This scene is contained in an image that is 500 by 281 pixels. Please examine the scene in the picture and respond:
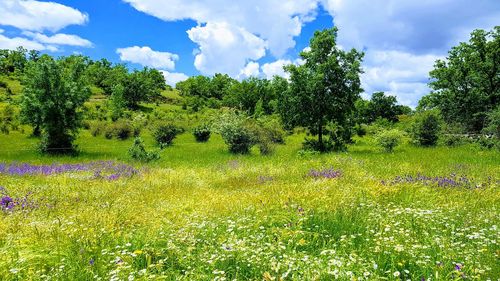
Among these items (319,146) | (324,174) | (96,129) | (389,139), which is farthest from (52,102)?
(389,139)

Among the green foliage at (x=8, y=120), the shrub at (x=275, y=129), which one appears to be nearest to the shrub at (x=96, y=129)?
the green foliage at (x=8, y=120)

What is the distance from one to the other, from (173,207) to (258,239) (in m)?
4.15

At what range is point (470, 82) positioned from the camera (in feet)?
142

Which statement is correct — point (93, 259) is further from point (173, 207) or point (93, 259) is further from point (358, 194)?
point (358, 194)

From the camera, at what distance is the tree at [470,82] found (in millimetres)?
41812

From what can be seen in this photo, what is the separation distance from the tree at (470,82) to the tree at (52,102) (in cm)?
4119

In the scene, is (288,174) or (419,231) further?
(288,174)

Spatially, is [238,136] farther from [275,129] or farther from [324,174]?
[324,174]

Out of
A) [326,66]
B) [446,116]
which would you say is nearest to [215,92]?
[446,116]

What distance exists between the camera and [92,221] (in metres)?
7.30

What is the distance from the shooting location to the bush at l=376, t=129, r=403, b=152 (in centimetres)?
2905

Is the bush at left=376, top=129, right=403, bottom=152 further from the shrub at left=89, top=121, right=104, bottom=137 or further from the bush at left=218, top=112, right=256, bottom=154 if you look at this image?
the shrub at left=89, top=121, right=104, bottom=137

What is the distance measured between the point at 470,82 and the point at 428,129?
15.4m

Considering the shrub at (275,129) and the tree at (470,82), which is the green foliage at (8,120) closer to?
the shrub at (275,129)
